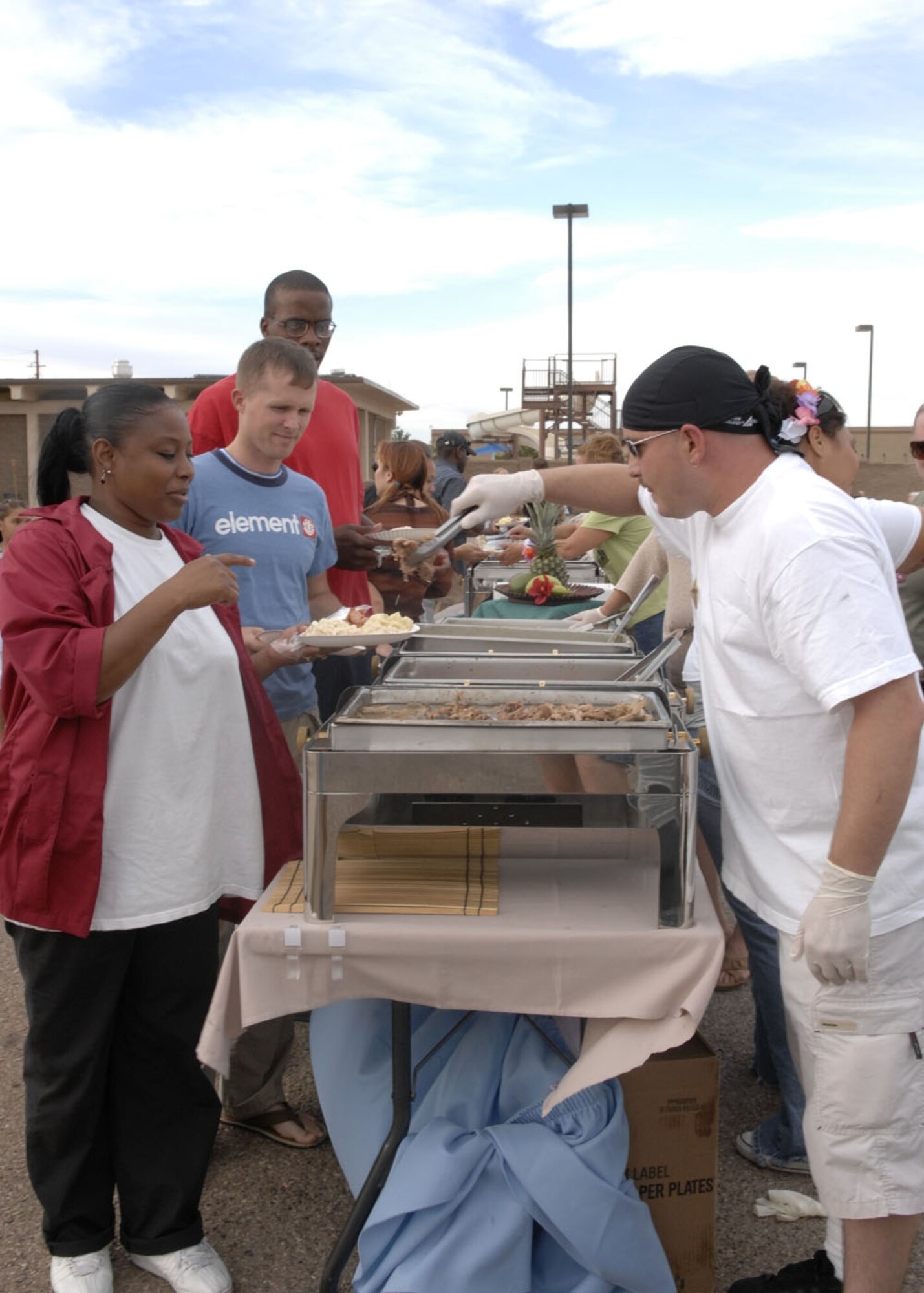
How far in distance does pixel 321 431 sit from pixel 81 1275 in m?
2.59

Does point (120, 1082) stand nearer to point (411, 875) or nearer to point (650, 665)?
point (411, 875)

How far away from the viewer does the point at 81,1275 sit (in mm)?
2197

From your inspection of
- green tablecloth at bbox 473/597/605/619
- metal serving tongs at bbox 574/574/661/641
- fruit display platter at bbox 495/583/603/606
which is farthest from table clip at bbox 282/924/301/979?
fruit display platter at bbox 495/583/603/606

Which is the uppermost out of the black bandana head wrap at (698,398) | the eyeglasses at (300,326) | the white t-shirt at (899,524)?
the eyeglasses at (300,326)

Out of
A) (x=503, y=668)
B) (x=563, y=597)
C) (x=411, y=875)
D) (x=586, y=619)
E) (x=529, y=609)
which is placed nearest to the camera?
(x=411, y=875)

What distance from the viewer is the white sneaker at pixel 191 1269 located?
2.23 m

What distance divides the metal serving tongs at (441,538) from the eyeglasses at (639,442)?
81cm

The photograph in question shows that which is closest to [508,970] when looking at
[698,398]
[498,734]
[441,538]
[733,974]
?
[498,734]

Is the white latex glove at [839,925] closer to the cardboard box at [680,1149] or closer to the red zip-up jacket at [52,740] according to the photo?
the cardboard box at [680,1149]

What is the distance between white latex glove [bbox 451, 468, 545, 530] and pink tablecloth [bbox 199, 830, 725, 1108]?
4.08 ft

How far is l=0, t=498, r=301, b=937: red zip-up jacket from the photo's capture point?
1.94m

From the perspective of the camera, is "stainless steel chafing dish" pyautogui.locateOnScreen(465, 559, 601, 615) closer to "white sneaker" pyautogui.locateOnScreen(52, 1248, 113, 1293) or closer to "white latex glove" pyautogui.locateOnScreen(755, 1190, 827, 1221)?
"white latex glove" pyautogui.locateOnScreen(755, 1190, 827, 1221)

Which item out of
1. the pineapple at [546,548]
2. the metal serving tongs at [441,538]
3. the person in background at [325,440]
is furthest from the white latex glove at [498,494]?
the pineapple at [546,548]

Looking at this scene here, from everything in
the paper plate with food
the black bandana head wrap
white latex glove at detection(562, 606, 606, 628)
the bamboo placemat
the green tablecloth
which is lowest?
the bamboo placemat
